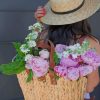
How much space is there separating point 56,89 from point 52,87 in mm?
28

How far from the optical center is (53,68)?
241 cm

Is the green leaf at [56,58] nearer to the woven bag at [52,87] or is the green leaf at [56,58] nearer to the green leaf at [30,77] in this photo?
the woven bag at [52,87]

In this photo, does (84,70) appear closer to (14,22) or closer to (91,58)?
(91,58)

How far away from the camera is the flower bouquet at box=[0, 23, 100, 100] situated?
7.80 ft

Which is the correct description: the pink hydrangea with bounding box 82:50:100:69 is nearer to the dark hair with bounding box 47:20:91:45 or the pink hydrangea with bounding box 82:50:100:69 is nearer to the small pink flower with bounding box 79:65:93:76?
the small pink flower with bounding box 79:65:93:76

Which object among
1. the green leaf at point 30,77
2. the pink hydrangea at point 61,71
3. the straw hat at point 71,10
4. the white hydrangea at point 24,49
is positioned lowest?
the green leaf at point 30,77

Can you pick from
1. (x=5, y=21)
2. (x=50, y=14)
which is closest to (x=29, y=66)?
(x=50, y=14)

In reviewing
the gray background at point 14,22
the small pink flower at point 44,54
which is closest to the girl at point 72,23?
the small pink flower at point 44,54

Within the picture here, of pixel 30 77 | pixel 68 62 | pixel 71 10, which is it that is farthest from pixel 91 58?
pixel 71 10

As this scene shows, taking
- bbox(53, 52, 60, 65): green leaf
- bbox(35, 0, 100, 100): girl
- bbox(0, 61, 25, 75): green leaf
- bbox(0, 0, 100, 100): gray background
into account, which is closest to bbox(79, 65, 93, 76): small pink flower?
bbox(53, 52, 60, 65): green leaf

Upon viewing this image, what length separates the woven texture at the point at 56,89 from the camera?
243cm

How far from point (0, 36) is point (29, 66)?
162 cm

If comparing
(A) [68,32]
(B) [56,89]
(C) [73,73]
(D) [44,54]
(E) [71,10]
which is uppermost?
(E) [71,10]

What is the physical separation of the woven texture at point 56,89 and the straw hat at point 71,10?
1.61 feet
